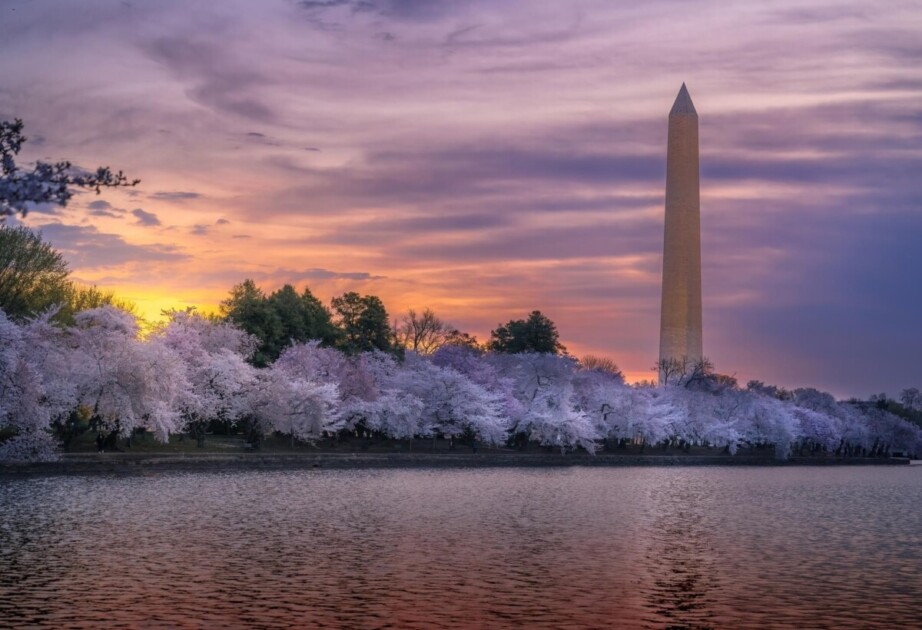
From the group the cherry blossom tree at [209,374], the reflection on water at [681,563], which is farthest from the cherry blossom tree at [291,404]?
the reflection on water at [681,563]

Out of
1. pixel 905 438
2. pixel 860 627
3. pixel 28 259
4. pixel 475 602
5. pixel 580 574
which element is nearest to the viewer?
pixel 860 627

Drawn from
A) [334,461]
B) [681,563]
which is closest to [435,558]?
[681,563]

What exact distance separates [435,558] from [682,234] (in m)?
87.3

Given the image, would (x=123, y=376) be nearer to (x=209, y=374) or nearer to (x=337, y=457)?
(x=209, y=374)

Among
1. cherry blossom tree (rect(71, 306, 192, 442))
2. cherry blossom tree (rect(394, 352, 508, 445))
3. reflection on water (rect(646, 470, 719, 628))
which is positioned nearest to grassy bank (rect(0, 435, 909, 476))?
cherry blossom tree (rect(394, 352, 508, 445))

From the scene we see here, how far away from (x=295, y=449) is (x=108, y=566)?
54227 millimetres

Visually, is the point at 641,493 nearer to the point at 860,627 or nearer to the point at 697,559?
the point at 697,559

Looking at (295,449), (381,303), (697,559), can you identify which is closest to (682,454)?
(381,303)

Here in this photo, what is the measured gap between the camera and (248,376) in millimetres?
79125

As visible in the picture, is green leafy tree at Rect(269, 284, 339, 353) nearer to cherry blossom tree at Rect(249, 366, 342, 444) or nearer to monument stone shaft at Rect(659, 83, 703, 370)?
cherry blossom tree at Rect(249, 366, 342, 444)

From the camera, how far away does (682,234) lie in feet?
372

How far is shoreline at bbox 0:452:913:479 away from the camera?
58.8m

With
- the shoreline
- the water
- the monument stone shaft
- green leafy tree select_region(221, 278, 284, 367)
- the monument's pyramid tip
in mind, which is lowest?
the water

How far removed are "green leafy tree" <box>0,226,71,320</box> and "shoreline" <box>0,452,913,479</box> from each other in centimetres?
1676
